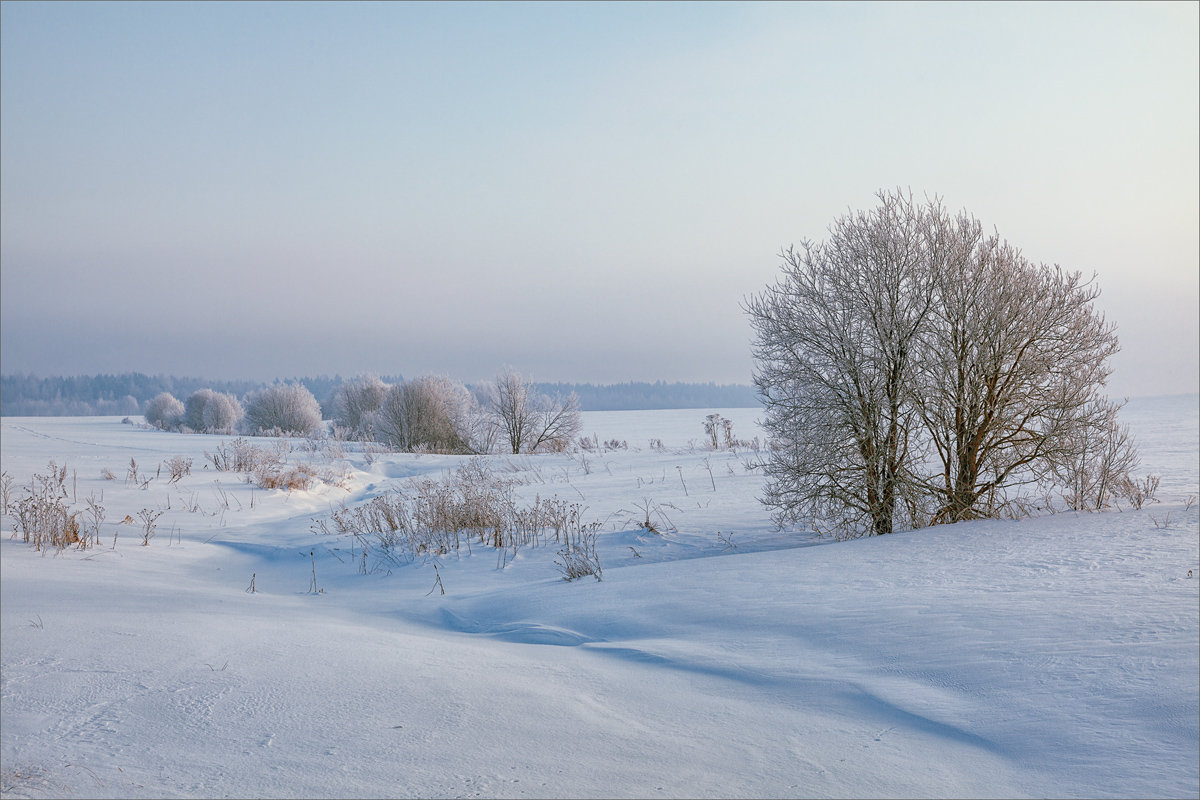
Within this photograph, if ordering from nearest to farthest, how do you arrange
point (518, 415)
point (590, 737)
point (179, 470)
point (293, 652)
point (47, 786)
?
point (47, 786) → point (590, 737) → point (293, 652) → point (179, 470) → point (518, 415)

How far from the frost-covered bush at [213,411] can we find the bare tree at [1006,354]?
4544 centimetres

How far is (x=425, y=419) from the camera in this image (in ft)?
110

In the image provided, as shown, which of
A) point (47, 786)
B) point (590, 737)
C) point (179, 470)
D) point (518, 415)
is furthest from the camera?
point (518, 415)

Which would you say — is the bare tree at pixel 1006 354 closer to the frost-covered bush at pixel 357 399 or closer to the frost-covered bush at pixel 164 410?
the frost-covered bush at pixel 357 399

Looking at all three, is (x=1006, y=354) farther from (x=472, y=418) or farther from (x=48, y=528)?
(x=472, y=418)

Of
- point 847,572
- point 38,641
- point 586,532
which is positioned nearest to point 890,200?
point 847,572

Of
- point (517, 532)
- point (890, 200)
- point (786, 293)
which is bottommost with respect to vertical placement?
point (517, 532)

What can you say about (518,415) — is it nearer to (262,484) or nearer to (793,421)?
(262,484)

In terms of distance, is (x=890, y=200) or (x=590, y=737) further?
(x=890, y=200)

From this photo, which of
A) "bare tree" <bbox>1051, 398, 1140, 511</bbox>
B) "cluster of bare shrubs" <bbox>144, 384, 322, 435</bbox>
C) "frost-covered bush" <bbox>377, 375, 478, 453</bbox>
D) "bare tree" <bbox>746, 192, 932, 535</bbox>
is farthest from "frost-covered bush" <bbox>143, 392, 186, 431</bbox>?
"bare tree" <bbox>1051, 398, 1140, 511</bbox>

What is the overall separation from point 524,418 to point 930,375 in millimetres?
25538

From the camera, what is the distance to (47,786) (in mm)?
2514

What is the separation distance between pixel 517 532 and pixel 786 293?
432cm

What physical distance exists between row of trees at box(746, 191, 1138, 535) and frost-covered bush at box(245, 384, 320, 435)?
3899 cm
